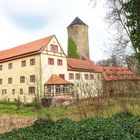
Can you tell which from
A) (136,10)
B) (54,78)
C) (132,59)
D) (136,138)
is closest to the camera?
(136,138)

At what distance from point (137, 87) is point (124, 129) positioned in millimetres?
5202

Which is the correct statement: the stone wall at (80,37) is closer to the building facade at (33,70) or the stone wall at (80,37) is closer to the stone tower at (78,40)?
the stone tower at (78,40)

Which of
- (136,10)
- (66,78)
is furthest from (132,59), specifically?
(66,78)

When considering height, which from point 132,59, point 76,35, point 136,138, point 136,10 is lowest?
point 136,138

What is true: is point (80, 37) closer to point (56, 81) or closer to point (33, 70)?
point (33, 70)

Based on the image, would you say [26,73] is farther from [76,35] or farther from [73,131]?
[73,131]

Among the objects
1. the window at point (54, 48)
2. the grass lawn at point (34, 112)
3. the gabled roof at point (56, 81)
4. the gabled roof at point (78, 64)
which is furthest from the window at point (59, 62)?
the grass lawn at point (34, 112)

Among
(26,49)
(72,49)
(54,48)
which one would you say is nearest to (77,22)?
(72,49)

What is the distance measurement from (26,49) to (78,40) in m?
19.7

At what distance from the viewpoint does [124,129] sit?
937 cm

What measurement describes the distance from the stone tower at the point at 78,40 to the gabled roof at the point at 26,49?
15409mm

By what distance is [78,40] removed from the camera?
2564 inches

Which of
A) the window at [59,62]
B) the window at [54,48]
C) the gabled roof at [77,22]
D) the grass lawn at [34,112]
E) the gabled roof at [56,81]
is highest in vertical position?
the gabled roof at [77,22]

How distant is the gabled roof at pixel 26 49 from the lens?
45422mm
